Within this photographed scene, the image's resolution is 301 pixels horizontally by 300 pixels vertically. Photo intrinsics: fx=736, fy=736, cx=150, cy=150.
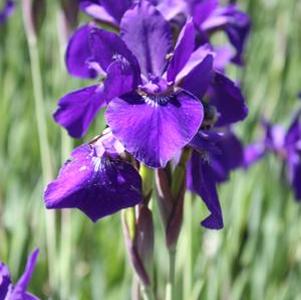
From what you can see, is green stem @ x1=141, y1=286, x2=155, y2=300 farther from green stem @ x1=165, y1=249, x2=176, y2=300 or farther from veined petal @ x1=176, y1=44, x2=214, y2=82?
veined petal @ x1=176, y1=44, x2=214, y2=82

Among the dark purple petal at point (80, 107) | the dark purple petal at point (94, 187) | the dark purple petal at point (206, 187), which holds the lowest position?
the dark purple petal at point (206, 187)

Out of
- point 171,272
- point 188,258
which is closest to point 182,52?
point 171,272

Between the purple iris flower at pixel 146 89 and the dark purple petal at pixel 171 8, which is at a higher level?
the dark purple petal at pixel 171 8

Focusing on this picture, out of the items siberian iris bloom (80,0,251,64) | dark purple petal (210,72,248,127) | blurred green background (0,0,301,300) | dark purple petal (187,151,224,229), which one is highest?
siberian iris bloom (80,0,251,64)

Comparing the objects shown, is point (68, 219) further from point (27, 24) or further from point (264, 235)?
point (264, 235)

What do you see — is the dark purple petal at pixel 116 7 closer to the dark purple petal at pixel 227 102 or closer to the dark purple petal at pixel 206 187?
the dark purple petal at pixel 227 102

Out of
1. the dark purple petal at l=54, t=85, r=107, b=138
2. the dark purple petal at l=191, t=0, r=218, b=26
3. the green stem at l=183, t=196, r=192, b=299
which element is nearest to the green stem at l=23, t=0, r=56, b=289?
the green stem at l=183, t=196, r=192, b=299

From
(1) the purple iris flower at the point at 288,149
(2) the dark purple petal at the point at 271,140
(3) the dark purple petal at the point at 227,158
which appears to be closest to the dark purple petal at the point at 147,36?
(3) the dark purple petal at the point at 227,158
